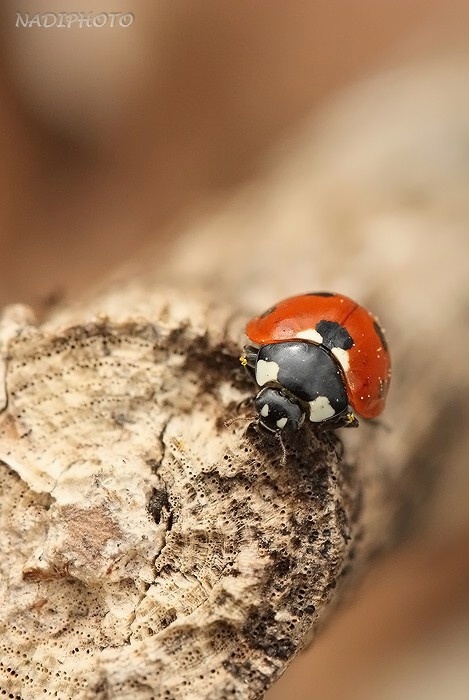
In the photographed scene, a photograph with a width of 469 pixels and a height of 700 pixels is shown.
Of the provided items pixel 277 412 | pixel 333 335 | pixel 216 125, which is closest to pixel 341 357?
pixel 333 335

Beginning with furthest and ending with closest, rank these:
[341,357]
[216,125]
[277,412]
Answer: [216,125]
[341,357]
[277,412]

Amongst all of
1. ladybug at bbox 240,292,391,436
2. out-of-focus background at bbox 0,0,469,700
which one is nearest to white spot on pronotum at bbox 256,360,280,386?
ladybug at bbox 240,292,391,436

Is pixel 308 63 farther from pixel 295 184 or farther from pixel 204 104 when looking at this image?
pixel 295 184

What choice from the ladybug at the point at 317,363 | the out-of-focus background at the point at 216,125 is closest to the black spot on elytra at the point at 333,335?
the ladybug at the point at 317,363

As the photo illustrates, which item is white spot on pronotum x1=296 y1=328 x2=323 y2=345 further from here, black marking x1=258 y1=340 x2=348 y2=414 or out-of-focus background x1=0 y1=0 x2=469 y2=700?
out-of-focus background x1=0 y1=0 x2=469 y2=700

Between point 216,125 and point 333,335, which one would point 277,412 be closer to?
point 333,335
